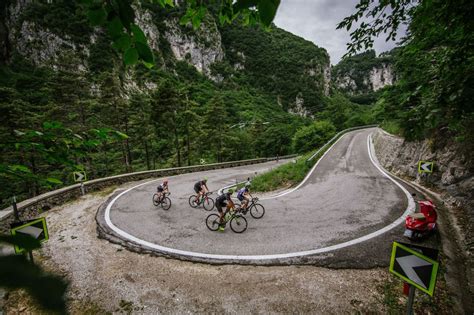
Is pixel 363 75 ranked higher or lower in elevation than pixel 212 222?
higher

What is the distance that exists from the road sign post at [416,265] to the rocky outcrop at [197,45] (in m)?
130

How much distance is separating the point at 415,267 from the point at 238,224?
473 cm

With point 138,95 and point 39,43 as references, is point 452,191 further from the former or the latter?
point 39,43

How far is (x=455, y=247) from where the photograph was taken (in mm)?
5285

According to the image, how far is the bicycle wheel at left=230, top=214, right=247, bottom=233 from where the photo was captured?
686cm

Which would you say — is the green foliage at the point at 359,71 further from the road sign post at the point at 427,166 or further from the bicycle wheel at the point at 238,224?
the bicycle wheel at the point at 238,224

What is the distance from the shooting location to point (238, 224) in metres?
6.93

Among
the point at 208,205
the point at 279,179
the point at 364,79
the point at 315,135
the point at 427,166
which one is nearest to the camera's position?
the point at 427,166

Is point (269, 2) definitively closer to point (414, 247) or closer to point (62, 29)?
point (414, 247)

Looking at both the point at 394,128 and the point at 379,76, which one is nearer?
the point at 394,128

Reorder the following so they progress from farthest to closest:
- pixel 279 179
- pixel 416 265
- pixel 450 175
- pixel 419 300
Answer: pixel 279 179, pixel 450 175, pixel 419 300, pixel 416 265

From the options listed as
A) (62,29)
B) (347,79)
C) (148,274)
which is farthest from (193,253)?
(347,79)

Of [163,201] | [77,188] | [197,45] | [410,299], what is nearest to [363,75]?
[197,45]

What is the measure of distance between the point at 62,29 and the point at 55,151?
9880 cm
